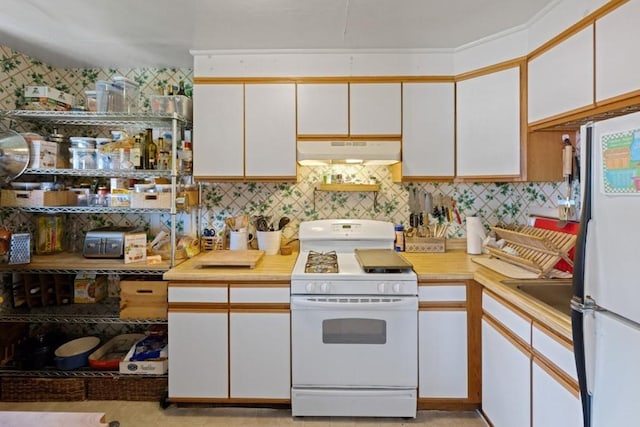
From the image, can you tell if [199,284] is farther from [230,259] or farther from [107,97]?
[107,97]

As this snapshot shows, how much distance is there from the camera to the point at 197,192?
108 inches

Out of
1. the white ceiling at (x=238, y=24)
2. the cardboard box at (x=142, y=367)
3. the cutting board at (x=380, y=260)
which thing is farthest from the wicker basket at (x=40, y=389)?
the white ceiling at (x=238, y=24)

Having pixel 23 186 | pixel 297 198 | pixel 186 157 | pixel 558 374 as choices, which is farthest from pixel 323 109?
pixel 23 186

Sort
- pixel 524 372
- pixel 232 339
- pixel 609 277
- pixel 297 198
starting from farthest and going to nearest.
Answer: pixel 297 198, pixel 232 339, pixel 524 372, pixel 609 277

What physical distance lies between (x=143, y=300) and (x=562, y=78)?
2.74 metres

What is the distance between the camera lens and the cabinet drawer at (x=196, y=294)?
2111 millimetres

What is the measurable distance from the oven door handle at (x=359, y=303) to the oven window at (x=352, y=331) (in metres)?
0.09

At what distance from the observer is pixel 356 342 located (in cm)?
207

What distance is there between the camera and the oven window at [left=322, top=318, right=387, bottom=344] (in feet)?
6.77

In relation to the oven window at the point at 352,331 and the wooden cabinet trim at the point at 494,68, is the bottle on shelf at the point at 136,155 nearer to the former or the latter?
the oven window at the point at 352,331

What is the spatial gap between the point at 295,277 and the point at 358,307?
0.41 metres

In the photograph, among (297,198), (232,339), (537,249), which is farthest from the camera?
(297,198)

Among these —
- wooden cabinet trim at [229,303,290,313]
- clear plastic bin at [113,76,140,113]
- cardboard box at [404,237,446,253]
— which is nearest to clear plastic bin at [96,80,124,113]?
clear plastic bin at [113,76,140,113]

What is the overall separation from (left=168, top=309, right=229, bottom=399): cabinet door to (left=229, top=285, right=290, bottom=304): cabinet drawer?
0.12 metres
